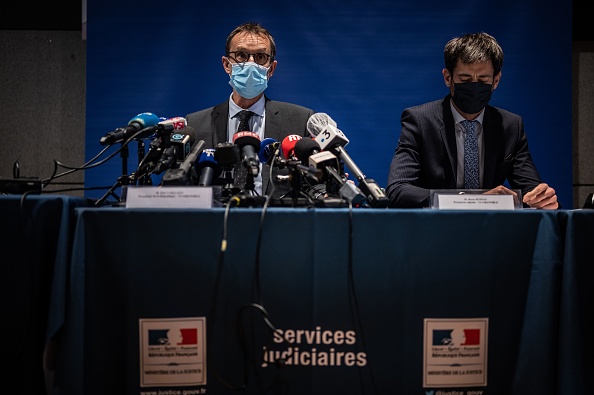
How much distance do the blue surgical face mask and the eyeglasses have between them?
4 centimetres

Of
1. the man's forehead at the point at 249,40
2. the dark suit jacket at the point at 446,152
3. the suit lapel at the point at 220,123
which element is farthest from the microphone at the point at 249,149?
the man's forehead at the point at 249,40

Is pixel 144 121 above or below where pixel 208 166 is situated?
above

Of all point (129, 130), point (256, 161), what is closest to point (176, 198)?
point (256, 161)

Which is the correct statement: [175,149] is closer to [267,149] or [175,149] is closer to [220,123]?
[267,149]

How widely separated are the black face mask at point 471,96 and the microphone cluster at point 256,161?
717 millimetres

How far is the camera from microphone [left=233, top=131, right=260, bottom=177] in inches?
60.4

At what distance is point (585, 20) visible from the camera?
3570 mm

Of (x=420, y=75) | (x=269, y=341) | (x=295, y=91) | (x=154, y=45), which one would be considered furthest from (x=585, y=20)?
(x=269, y=341)

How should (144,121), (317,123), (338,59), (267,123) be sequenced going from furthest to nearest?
(338,59), (267,123), (317,123), (144,121)

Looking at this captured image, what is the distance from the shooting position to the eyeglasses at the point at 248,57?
106 inches

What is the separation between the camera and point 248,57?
2.68m

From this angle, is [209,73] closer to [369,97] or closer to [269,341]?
[369,97]

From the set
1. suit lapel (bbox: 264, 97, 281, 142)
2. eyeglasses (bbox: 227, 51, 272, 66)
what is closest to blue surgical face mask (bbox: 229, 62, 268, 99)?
eyeglasses (bbox: 227, 51, 272, 66)

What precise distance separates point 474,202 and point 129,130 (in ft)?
3.43
